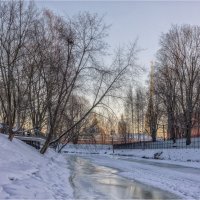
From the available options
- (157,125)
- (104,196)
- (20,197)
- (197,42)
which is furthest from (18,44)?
(157,125)

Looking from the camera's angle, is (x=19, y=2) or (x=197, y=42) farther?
(x=197, y=42)

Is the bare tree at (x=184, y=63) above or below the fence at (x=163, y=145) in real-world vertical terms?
above

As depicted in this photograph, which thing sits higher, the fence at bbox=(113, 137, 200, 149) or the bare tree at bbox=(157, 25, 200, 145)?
the bare tree at bbox=(157, 25, 200, 145)

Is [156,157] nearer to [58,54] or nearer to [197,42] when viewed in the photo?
[197,42]

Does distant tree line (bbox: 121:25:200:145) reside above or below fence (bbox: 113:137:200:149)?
above

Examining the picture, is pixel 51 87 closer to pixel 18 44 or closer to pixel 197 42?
pixel 18 44

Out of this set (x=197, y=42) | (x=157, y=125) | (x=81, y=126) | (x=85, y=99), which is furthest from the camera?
(x=157, y=125)

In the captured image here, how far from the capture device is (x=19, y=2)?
85.8 ft

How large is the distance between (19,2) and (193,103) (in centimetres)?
3467

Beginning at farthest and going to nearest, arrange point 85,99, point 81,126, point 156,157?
point 156,157, point 81,126, point 85,99

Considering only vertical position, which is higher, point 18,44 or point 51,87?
point 18,44

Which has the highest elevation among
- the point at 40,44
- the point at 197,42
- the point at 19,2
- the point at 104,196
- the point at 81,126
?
the point at 197,42

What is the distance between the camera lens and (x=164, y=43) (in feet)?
181

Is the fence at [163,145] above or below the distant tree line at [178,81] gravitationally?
below
